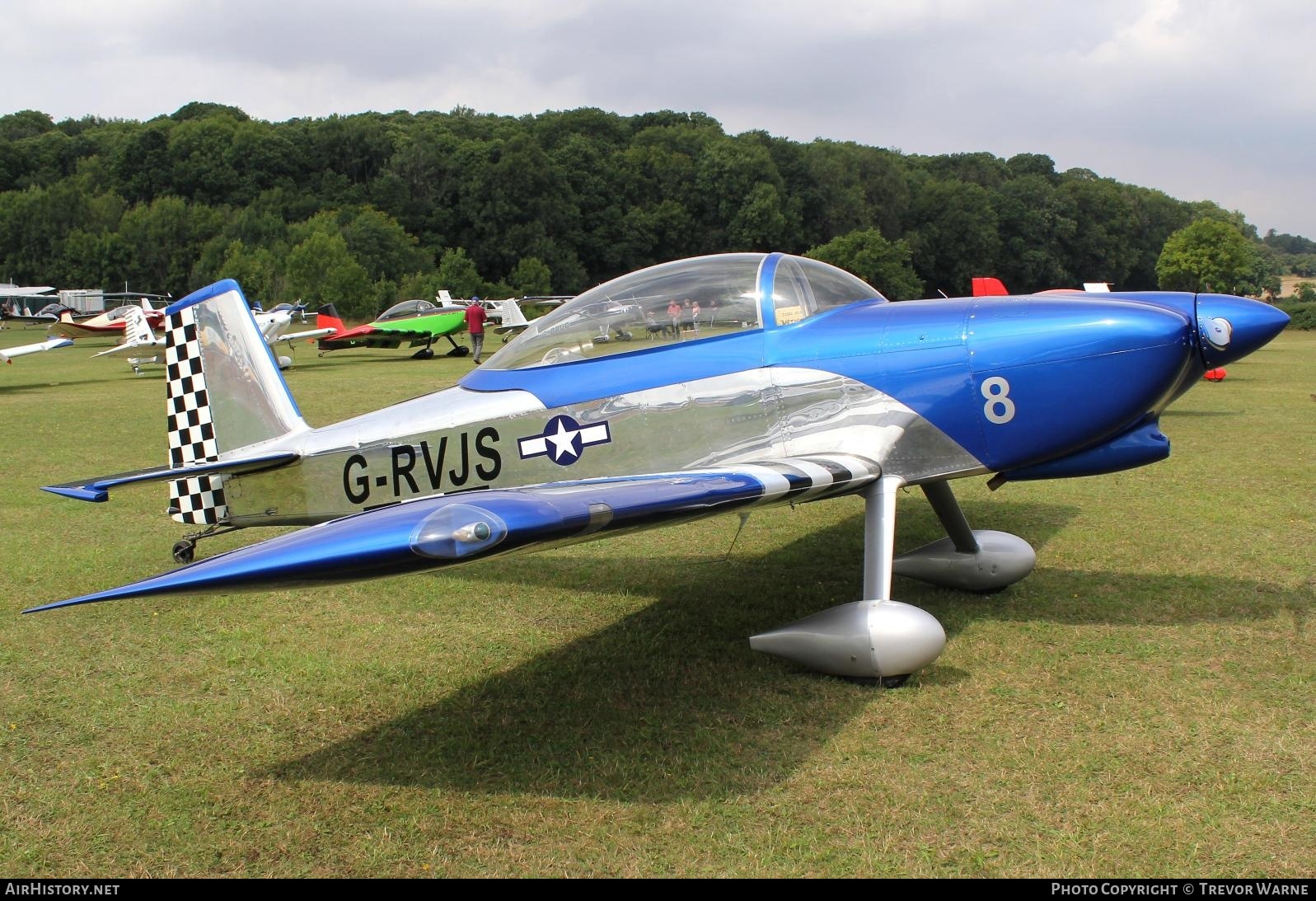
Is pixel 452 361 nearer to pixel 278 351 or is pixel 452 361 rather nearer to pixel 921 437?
pixel 278 351

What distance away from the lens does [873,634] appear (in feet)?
13.6

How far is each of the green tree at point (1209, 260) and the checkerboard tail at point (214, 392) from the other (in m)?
31.6

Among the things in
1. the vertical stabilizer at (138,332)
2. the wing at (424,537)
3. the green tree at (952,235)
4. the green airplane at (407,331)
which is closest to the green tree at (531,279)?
the green tree at (952,235)

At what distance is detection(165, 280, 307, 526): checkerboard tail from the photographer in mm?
5777

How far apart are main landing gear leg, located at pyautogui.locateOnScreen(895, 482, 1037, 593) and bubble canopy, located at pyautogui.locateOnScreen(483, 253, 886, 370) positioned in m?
1.28

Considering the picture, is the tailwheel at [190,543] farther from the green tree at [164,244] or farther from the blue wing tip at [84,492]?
the green tree at [164,244]

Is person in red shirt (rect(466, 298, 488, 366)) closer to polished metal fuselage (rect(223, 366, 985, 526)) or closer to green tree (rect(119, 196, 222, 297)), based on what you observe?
polished metal fuselage (rect(223, 366, 985, 526))

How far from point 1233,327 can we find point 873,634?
2.26 meters

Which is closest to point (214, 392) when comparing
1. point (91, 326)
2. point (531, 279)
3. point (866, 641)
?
point (866, 641)

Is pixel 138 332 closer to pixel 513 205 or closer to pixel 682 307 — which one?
pixel 682 307

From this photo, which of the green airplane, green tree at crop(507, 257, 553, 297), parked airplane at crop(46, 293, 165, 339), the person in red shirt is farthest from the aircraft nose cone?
green tree at crop(507, 257, 553, 297)

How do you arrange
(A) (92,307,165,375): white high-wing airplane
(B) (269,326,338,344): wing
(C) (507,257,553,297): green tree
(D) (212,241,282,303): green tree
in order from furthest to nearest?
(C) (507,257,553,297): green tree → (D) (212,241,282,303): green tree → (B) (269,326,338,344): wing → (A) (92,307,165,375): white high-wing airplane

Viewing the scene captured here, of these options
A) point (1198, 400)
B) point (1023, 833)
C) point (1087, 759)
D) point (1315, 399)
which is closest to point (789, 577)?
point (1087, 759)

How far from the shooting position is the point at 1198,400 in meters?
15.4
